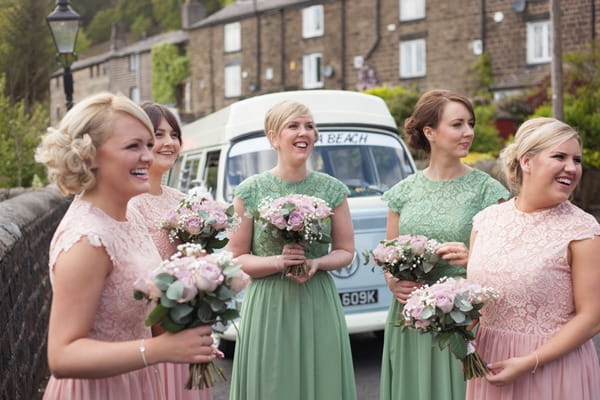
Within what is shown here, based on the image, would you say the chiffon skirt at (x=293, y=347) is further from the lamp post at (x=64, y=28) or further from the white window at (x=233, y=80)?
the white window at (x=233, y=80)

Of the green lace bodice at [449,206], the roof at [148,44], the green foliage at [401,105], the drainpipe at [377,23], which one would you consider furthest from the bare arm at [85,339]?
the roof at [148,44]

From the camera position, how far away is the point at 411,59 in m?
40.1

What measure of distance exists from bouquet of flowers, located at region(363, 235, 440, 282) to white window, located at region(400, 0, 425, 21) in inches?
1418

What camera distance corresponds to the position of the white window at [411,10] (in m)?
39.3

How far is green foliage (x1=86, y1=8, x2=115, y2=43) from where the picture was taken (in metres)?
111

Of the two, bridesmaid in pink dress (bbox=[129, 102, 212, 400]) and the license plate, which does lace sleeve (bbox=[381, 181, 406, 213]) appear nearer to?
bridesmaid in pink dress (bbox=[129, 102, 212, 400])

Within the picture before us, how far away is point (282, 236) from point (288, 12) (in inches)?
1693

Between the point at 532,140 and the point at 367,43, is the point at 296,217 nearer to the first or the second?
the point at 532,140

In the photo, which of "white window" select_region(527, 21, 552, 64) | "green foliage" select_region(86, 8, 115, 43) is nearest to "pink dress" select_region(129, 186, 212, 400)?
"white window" select_region(527, 21, 552, 64)

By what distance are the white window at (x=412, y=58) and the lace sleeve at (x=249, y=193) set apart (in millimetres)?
34985

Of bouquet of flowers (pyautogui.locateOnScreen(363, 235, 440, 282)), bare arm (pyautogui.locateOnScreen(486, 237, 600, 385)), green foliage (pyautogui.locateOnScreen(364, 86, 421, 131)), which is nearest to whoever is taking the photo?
bare arm (pyautogui.locateOnScreen(486, 237, 600, 385))

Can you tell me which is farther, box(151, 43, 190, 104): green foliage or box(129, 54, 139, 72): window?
box(129, 54, 139, 72): window

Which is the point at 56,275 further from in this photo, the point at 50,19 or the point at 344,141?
the point at 50,19

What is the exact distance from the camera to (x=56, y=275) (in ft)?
9.47
